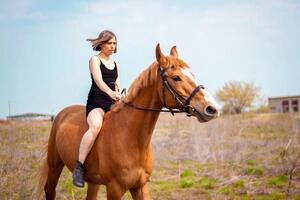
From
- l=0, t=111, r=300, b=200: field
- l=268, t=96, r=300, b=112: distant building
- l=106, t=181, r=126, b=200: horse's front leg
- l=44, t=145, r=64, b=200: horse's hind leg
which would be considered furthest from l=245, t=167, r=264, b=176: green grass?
l=268, t=96, r=300, b=112: distant building

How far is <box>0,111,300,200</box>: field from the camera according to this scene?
21.9ft

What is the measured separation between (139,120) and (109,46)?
44.6 inches

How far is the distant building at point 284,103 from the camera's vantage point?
177 ft

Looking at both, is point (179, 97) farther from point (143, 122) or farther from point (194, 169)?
point (194, 169)

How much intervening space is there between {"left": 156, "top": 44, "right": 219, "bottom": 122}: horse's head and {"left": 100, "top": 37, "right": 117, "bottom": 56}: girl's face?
103 cm

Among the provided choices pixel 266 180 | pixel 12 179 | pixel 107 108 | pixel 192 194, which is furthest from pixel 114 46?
pixel 266 180

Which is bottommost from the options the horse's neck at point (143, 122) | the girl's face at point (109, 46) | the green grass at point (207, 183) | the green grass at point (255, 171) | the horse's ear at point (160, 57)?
Result: the green grass at point (207, 183)

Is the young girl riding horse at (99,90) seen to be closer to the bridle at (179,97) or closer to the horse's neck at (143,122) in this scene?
the horse's neck at (143,122)

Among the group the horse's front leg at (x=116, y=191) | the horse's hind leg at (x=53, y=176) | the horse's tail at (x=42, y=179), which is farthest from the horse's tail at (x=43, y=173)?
the horse's front leg at (x=116, y=191)

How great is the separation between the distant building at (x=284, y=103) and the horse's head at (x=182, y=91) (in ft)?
172

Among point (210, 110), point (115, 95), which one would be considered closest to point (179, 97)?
point (210, 110)

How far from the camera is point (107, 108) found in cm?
452

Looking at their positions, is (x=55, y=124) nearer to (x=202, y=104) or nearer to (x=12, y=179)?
(x=12, y=179)

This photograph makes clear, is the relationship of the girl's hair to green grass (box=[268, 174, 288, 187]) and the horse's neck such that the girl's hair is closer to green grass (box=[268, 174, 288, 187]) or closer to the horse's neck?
the horse's neck
